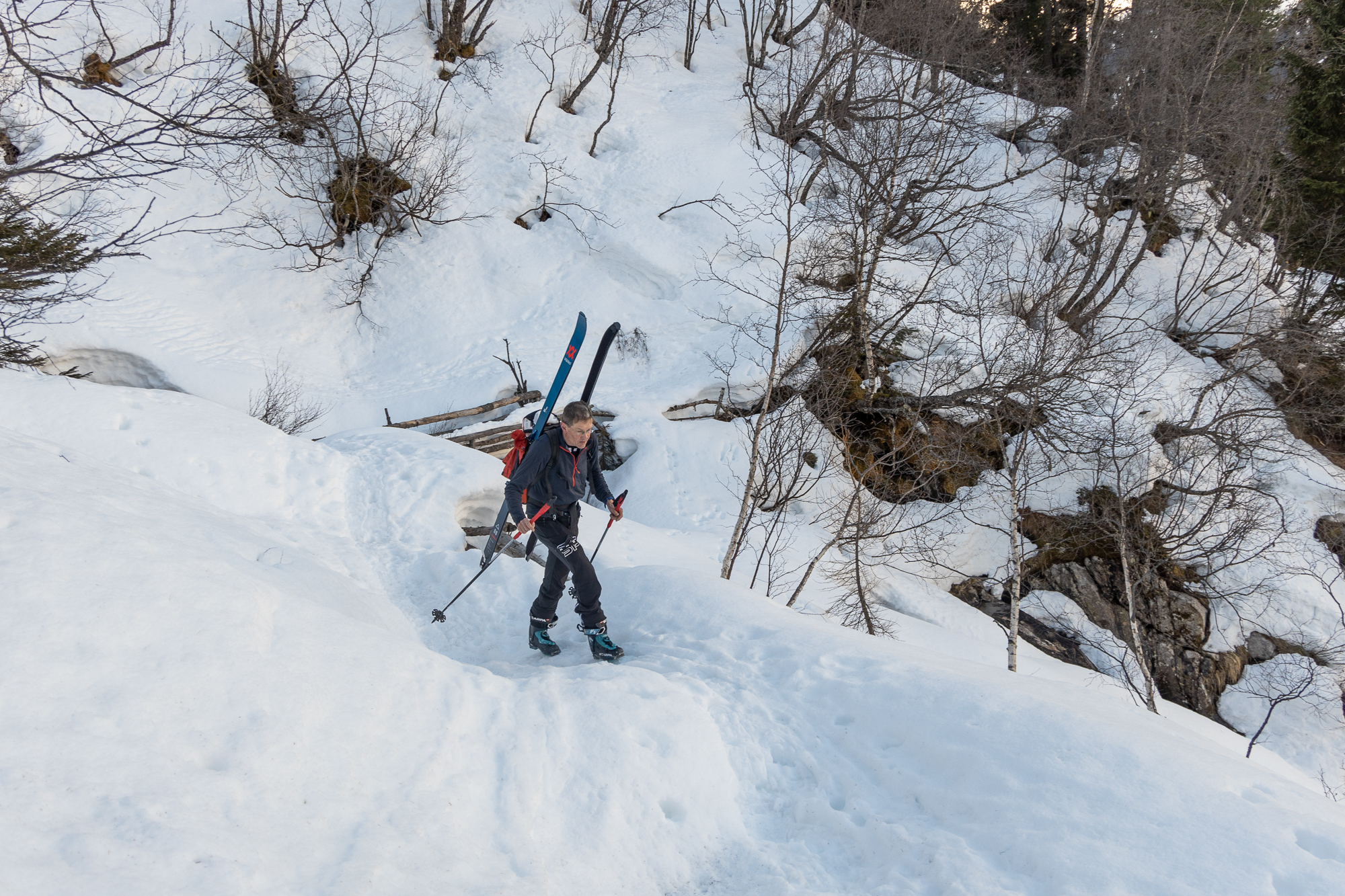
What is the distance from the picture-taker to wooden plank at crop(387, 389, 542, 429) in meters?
16.0

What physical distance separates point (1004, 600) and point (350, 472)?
13.8 m

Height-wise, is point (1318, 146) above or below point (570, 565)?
above

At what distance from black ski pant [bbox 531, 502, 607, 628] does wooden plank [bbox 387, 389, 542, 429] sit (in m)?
11.1

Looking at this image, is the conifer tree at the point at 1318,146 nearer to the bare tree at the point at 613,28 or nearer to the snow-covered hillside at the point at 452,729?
the bare tree at the point at 613,28

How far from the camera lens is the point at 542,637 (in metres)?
6.05

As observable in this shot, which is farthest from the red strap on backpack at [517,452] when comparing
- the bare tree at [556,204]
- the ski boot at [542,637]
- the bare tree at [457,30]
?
the bare tree at [457,30]

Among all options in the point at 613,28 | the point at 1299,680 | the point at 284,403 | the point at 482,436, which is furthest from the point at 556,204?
the point at 1299,680

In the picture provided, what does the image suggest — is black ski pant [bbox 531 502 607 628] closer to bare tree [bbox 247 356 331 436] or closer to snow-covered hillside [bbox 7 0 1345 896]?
snow-covered hillside [bbox 7 0 1345 896]

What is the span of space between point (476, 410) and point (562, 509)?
37.8 feet

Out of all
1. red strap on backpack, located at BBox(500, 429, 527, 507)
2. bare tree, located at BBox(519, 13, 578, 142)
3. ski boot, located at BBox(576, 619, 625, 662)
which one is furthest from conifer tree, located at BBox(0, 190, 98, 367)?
bare tree, located at BBox(519, 13, 578, 142)

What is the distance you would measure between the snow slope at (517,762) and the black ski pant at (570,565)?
2.02 ft

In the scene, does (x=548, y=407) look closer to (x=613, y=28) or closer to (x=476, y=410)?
(x=476, y=410)

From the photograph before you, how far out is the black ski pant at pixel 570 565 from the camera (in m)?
5.67

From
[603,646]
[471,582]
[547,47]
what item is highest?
[547,47]
